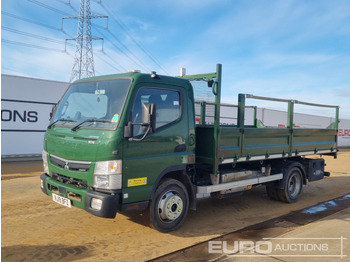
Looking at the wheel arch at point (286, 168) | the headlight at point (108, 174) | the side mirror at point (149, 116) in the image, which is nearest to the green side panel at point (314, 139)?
the wheel arch at point (286, 168)

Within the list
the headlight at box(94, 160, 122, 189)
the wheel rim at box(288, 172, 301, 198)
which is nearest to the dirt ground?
the wheel rim at box(288, 172, 301, 198)

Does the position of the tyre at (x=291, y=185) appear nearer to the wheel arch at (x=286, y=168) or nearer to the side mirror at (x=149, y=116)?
the wheel arch at (x=286, y=168)

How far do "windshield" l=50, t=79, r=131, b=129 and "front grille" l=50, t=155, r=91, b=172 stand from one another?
54 centimetres

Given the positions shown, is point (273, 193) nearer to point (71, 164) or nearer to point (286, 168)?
point (286, 168)

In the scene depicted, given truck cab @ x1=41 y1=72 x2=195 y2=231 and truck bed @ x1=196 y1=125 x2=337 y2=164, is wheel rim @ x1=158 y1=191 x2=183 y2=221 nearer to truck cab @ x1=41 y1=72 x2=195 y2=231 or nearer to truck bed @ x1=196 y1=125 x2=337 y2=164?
truck cab @ x1=41 y1=72 x2=195 y2=231

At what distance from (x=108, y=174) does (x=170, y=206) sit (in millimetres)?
1271

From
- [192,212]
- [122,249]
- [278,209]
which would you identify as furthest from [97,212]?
[278,209]

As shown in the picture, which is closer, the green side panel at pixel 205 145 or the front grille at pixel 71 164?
the front grille at pixel 71 164

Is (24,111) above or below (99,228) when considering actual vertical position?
above

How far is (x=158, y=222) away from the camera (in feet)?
15.2

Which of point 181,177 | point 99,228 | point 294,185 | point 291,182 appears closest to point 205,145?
point 181,177

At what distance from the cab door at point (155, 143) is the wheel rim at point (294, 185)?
143 inches

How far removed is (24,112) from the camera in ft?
39.0

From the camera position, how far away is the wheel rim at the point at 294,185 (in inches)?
286
